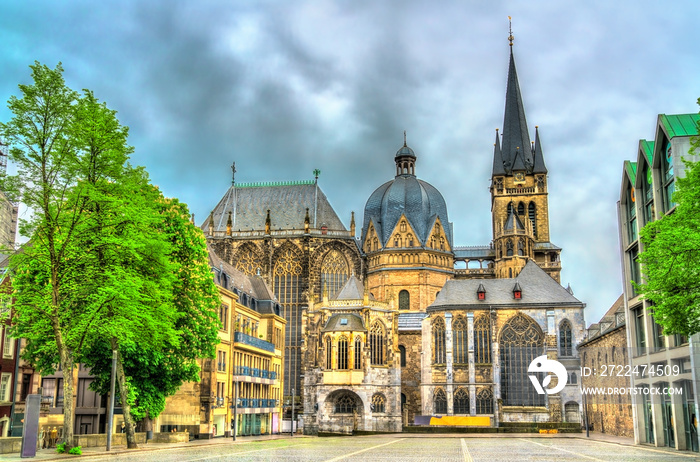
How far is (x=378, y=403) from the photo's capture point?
66.9 meters

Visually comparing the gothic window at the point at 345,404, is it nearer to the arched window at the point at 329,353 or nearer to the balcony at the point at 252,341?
the arched window at the point at 329,353

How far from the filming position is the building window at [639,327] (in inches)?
1529

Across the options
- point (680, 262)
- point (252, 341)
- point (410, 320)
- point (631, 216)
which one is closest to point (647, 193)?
point (631, 216)

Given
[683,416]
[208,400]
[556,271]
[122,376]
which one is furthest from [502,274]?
[122,376]

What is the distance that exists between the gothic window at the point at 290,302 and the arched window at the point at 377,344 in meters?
11.5

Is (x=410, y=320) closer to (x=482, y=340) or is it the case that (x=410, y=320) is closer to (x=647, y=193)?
(x=482, y=340)

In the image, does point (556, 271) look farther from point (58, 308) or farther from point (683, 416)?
point (58, 308)

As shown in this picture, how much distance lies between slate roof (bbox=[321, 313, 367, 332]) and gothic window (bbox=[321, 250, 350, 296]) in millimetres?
12129

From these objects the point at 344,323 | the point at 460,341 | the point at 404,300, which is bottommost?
the point at 460,341

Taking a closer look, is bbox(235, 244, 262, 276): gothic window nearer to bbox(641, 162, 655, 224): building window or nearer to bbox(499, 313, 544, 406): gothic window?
bbox(499, 313, 544, 406): gothic window

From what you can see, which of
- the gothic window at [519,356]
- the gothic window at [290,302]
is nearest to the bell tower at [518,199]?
the gothic window at [519,356]

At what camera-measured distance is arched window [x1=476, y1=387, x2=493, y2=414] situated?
70625 millimetres

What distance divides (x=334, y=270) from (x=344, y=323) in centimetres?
1470

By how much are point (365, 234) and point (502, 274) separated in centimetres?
1676
